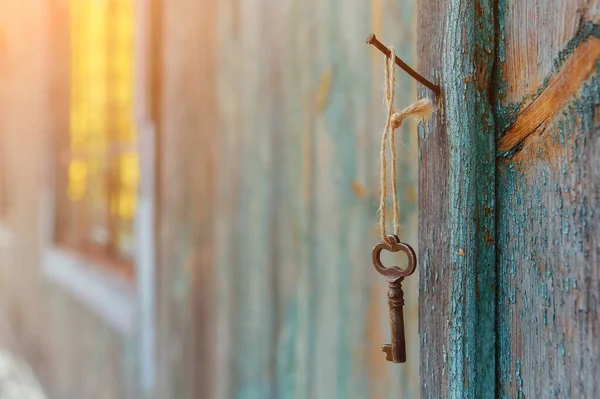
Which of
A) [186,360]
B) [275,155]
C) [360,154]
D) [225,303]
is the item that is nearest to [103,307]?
[186,360]

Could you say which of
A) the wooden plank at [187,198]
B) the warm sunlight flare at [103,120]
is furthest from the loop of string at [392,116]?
the warm sunlight flare at [103,120]

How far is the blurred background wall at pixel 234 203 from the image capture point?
3.44 ft

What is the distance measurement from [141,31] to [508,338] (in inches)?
68.6

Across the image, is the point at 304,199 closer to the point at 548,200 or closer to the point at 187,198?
the point at 187,198

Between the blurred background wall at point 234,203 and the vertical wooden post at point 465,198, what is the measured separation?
354mm

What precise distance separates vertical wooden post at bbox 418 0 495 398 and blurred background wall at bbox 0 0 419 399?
35 centimetres

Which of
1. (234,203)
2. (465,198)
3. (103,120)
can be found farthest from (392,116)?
(103,120)

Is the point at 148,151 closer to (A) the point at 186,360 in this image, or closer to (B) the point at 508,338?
(A) the point at 186,360

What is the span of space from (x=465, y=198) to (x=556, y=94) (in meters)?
0.12

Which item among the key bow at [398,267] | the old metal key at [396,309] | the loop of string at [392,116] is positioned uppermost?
the loop of string at [392,116]

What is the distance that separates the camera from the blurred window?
265 cm

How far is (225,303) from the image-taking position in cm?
157

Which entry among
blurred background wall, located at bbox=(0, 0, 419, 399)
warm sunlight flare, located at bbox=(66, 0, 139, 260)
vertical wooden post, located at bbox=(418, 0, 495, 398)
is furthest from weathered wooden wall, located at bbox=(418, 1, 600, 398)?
warm sunlight flare, located at bbox=(66, 0, 139, 260)

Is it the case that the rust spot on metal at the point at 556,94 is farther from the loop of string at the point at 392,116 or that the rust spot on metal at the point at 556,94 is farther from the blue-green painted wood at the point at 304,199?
the blue-green painted wood at the point at 304,199
